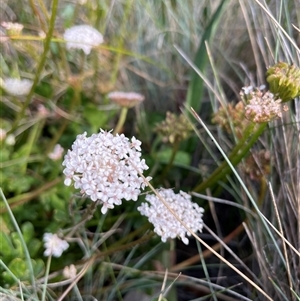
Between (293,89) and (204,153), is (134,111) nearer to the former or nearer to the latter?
(204,153)

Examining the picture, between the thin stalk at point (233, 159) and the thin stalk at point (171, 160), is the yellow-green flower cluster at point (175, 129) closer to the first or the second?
the thin stalk at point (171, 160)

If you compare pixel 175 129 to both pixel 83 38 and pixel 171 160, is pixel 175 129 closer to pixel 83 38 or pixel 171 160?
pixel 171 160

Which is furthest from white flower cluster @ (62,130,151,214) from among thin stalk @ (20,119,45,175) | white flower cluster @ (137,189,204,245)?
thin stalk @ (20,119,45,175)

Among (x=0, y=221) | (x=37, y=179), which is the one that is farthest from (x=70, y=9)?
(x=0, y=221)

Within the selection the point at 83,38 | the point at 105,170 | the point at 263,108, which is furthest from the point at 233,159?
the point at 83,38

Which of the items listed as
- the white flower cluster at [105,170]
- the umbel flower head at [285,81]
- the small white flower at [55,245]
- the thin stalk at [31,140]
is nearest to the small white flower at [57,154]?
the thin stalk at [31,140]

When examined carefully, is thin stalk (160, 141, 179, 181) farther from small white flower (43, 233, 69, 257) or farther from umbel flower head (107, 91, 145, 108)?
small white flower (43, 233, 69, 257)
